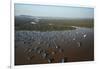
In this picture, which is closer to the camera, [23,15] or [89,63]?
[23,15]

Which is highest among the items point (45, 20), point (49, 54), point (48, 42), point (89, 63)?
point (45, 20)

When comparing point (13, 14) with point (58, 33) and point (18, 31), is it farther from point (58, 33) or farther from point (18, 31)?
point (58, 33)

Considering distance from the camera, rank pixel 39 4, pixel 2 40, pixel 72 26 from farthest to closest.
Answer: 1. pixel 72 26
2. pixel 39 4
3. pixel 2 40

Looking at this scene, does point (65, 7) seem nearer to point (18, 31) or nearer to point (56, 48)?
point (56, 48)

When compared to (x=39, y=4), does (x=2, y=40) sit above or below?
below

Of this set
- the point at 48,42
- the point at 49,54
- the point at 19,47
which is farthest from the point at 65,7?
the point at 19,47

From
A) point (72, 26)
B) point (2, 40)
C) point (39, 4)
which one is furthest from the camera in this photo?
point (72, 26)
